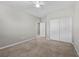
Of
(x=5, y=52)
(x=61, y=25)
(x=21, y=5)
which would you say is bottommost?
(x=5, y=52)

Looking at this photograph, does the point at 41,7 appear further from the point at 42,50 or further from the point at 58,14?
the point at 42,50

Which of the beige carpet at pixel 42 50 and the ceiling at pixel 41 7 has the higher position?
the ceiling at pixel 41 7

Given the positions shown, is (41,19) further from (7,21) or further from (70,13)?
(7,21)

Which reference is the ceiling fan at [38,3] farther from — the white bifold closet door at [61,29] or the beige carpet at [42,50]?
the beige carpet at [42,50]

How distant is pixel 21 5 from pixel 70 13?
0.93 meters

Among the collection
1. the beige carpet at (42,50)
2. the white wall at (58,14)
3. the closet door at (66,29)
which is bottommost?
the beige carpet at (42,50)

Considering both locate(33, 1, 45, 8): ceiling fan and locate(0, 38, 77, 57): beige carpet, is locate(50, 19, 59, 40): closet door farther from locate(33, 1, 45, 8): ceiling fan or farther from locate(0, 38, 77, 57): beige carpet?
locate(33, 1, 45, 8): ceiling fan

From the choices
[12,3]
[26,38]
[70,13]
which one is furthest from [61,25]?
[12,3]

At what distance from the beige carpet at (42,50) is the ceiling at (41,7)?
539 millimetres

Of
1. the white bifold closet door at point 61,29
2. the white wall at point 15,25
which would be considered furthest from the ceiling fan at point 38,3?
the white bifold closet door at point 61,29

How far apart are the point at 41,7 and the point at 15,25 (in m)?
0.62

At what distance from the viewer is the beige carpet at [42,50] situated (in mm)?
1396

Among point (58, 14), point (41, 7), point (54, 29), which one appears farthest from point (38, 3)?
point (54, 29)

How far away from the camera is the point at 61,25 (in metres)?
1.42
